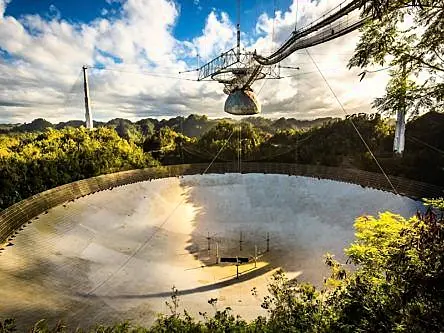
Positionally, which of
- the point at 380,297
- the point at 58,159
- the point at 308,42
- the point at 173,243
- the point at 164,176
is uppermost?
the point at 308,42

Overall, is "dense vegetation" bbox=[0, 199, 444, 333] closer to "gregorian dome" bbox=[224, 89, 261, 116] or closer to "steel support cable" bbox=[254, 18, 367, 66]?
"steel support cable" bbox=[254, 18, 367, 66]

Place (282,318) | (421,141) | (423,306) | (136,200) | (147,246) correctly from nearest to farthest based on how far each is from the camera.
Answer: (423,306) → (282,318) → (147,246) → (136,200) → (421,141)

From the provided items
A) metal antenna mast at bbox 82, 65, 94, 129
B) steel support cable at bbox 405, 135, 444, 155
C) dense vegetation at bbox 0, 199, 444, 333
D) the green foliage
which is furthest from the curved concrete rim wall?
metal antenna mast at bbox 82, 65, 94, 129

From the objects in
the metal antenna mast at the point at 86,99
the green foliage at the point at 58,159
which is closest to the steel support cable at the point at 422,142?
the green foliage at the point at 58,159

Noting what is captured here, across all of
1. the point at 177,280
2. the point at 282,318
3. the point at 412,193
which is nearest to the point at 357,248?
the point at 282,318

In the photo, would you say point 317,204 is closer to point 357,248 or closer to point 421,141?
point 357,248

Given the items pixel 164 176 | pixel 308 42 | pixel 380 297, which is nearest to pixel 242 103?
pixel 308 42

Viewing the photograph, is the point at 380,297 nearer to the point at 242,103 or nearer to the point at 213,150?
the point at 242,103
